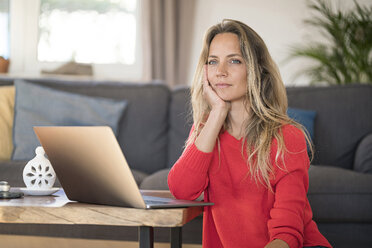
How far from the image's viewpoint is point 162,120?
2.80 metres

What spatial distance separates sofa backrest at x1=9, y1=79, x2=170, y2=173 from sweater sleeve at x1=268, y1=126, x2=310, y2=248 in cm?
142

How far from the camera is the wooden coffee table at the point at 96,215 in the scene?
989mm

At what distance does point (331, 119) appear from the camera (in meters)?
2.71

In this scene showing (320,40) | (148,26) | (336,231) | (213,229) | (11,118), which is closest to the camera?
(213,229)

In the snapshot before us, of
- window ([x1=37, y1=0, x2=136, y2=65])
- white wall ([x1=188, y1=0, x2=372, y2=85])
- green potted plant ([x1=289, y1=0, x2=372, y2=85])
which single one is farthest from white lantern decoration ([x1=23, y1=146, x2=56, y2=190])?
window ([x1=37, y1=0, x2=136, y2=65])

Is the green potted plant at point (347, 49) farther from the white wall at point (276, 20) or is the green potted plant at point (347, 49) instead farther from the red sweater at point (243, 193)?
the red sweater at point (243, 193)

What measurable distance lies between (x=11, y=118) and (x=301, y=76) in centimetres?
300

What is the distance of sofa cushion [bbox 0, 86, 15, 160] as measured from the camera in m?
2.61

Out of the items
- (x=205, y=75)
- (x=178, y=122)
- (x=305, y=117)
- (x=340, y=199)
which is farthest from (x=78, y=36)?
(x=205, y=75)

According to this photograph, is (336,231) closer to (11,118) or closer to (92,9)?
(11,118)

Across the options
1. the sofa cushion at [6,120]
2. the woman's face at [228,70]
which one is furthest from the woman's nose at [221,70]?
the sofa cushion at [6,120]

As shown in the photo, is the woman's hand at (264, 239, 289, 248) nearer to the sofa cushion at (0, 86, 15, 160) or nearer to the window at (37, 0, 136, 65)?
the sofa cushion at (0, 86, 15, 160)

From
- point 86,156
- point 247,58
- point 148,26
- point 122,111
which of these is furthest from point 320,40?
point 86,156

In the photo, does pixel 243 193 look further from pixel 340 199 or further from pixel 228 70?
pixel 340 199
